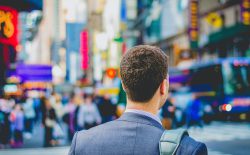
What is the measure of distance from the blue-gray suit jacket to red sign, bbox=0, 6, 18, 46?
1417 centimetres

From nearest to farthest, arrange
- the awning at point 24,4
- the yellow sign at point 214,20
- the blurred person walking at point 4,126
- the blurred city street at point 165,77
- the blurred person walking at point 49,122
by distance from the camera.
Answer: the awning at point 24,4 < the blurred person walking at point 49,122 < the blurred city street at point 165,77 < the blurred person walking at point 4,126 < the yellow sign at point 214,20

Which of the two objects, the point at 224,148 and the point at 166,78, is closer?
the point at 166,78

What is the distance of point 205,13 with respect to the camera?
4478 cm

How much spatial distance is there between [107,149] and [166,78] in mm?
457

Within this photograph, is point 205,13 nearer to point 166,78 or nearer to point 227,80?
point 227,80

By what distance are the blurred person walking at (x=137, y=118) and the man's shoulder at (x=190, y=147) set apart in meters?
0.05

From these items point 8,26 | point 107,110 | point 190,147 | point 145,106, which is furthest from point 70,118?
point 190,147

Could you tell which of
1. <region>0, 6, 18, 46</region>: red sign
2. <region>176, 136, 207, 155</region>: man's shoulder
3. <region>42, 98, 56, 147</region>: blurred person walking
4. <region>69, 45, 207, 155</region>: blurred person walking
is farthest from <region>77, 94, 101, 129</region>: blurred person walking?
<region>176, 136, 207, 155</region>: man's shoulder

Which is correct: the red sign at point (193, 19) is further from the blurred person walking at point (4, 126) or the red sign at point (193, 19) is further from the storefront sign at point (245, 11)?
the blurred person walking at point (4, 126)

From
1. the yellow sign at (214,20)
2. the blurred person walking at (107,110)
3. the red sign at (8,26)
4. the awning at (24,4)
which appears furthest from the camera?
the yellow sign at (214,20)

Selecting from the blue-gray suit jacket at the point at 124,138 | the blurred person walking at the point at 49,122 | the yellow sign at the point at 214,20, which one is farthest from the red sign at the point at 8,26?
the yellow sign at the point at 214,20

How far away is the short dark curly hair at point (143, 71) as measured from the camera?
98.4 inches

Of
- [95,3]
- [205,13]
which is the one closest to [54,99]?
[205,13]

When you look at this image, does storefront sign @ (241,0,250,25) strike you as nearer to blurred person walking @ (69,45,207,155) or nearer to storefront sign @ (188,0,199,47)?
storefront sign @ (188,0,199,47)
